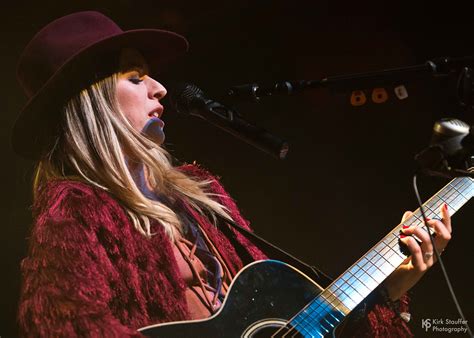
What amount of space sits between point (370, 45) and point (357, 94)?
0.88m

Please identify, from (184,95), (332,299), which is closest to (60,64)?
(184,95)

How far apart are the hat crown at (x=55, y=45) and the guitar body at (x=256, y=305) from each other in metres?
0.75

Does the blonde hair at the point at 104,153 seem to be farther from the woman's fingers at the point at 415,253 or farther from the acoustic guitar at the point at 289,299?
the woman's fingers at the point at 415,253

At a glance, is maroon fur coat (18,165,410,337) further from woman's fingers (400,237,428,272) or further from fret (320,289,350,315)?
woman's fingers (400,237,428,272)

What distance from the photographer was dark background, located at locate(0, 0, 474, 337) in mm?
2123

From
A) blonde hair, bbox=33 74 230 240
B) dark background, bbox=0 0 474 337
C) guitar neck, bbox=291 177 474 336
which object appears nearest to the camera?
guitar neck, bbox=291 177 474 336

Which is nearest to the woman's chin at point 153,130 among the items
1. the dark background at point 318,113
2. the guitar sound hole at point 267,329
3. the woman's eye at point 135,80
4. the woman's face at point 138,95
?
the woman's face at point 138,95

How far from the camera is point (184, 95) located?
1488 mm

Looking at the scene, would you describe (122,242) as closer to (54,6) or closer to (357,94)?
(357,94)

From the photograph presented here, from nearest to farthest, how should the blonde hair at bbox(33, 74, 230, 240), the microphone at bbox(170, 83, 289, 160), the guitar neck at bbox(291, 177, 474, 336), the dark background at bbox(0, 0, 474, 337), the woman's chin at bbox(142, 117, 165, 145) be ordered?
the microphone at bbox(170, 83, 289, 160) → the guitar neck at bbox(291, 177, 474, 336) → the blonde hair at bbox(33, 74, 230, 240) → the woman's chin at bbox(142, 117, 165, 145) → the dark background at bbox(0, 0, 474, 337)

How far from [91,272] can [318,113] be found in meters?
1.16

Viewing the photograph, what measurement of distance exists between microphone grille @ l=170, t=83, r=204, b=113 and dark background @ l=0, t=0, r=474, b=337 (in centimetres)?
60

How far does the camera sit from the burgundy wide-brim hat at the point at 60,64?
5.26ft

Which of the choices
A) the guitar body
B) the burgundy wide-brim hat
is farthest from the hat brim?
the guitar body
